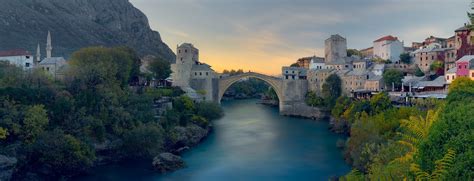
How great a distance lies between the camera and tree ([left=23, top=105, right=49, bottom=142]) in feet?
62.8

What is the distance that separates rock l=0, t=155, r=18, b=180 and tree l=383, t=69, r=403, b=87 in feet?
94.0

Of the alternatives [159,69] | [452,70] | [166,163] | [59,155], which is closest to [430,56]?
[452,70]

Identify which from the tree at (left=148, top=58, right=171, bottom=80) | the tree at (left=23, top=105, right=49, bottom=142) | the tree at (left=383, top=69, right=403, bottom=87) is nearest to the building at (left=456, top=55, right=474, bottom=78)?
the tree at (left=383, top=69, right=403, bottom=87)

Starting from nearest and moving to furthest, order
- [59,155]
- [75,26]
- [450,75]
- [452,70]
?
[59,155]
[450,75]
[452,70]
[75,26]

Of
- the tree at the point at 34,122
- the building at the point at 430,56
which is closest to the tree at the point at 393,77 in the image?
the building at the point at 430,56

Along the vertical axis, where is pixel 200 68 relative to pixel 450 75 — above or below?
above

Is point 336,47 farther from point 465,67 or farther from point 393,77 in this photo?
point 465,67

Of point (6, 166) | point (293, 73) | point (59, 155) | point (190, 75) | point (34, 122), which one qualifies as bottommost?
point (6, 166)

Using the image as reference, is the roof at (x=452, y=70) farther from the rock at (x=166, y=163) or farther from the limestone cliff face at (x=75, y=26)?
the limestone cliff face at (x=75, y=26)

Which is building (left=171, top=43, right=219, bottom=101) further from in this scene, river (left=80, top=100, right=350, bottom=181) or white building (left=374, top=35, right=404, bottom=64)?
white building (left=374, top=35, right=404, bottom=64)

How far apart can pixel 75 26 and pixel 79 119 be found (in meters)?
60.8

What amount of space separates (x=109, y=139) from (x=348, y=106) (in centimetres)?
1838

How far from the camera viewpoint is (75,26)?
256ft

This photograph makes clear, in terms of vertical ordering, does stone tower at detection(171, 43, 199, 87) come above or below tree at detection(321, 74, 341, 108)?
above
